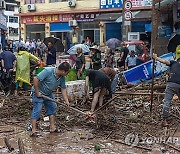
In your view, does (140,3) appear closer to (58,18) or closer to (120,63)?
(58,18)

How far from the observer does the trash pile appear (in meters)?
8.15

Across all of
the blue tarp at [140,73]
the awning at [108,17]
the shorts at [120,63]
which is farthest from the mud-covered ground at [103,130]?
the awning at [108,17]

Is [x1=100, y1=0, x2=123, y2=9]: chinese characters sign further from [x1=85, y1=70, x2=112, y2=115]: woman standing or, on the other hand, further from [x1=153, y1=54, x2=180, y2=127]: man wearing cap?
[x1=153, y1=54, x2=180, y2=127]: man wearing cap

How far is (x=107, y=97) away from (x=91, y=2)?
3089 centimetres

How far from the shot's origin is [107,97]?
10609mm

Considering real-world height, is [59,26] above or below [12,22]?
below

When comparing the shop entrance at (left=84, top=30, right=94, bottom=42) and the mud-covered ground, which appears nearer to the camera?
the mud-covered ground

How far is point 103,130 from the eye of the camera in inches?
344

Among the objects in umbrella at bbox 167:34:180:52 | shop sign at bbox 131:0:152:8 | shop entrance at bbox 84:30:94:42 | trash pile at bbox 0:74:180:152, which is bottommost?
trash pile at bbox 0:74:180:152

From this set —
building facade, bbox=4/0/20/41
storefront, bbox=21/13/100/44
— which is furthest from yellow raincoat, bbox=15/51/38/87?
building facade, bbox=4/0/20/41

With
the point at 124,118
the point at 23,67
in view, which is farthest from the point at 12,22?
the point at 124,118

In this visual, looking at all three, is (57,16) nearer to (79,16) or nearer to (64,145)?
(79,16)

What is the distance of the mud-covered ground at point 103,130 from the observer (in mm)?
7594

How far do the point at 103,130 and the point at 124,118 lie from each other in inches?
43.1
